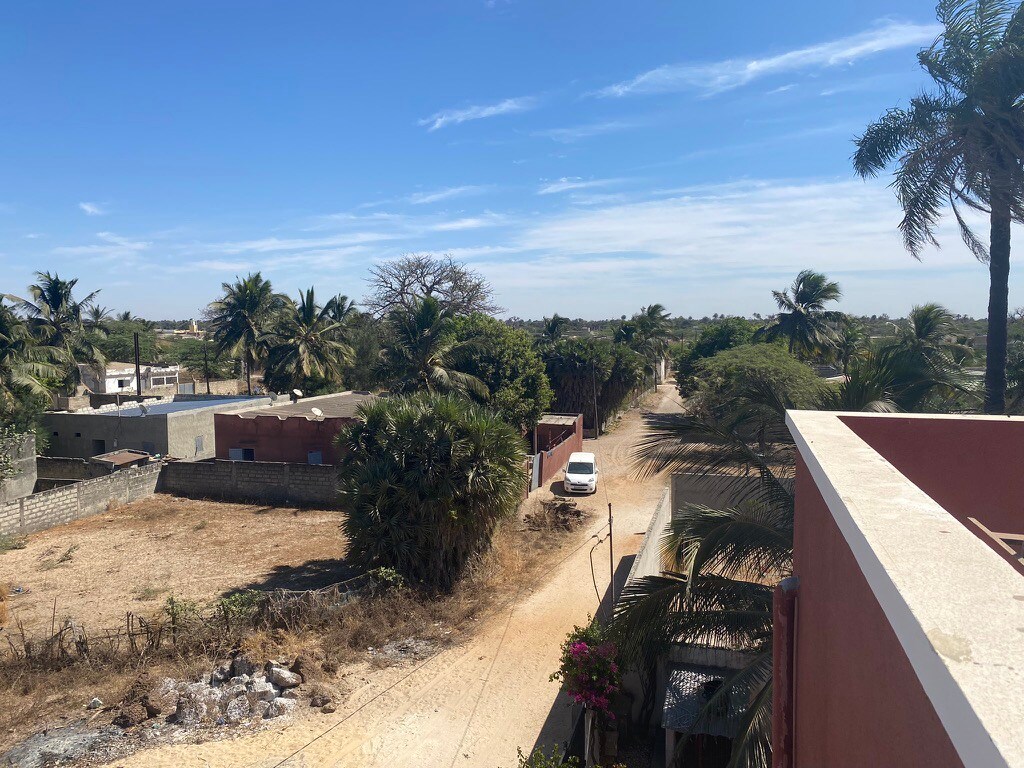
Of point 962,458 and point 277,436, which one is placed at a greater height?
point 962,458

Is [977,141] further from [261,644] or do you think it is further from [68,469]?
[68,469]

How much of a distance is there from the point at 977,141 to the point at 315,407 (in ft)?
80.8

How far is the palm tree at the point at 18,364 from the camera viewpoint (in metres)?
24.6

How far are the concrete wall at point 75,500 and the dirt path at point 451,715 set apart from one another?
554 inches

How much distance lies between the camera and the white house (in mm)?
47938

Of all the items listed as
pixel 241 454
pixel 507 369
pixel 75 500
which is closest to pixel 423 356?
pixel 507 369

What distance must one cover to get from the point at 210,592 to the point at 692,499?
11.5 metres

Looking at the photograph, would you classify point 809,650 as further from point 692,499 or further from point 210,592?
point 210,592

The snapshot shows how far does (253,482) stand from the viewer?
24.2 m

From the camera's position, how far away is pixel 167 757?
913 centimetres

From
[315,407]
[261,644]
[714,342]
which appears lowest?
[261,644]

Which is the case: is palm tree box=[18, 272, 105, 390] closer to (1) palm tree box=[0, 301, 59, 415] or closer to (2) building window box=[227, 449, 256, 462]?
(1) palm tree box=[0, 301, 59, 415]

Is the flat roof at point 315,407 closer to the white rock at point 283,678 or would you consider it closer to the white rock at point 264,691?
the white rock at point 283,678

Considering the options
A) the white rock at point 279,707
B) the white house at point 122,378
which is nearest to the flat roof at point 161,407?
the white house at point 122,378
